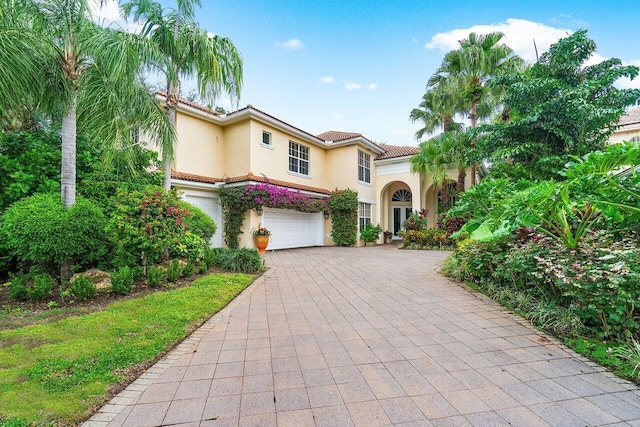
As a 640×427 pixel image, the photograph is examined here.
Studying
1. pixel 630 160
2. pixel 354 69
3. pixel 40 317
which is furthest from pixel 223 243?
pixel 630 160

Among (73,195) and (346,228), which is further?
(346,228)

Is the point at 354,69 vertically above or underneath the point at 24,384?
above

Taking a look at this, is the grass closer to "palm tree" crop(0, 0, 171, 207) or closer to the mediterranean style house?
"palm tree" crop(0, 0, 171, 207)

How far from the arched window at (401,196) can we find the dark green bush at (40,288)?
18976 mm

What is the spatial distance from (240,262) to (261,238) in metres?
4.36

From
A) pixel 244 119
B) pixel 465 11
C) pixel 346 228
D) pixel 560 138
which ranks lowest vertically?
pixel 346 228

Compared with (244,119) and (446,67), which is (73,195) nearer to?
(244,119)

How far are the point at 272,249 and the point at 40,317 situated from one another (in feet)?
31.8

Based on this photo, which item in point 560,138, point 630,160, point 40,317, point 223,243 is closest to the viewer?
point 630,160

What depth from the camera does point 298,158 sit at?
16.1m

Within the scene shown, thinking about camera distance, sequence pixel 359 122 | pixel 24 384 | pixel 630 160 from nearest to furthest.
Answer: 1. pixel 24 384
2. pixel 630 160
3. pixel 359 122

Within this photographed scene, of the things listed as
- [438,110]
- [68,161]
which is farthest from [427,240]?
[68,161]

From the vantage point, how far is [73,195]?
242 inches

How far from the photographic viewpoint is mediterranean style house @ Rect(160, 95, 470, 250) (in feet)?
41.8
